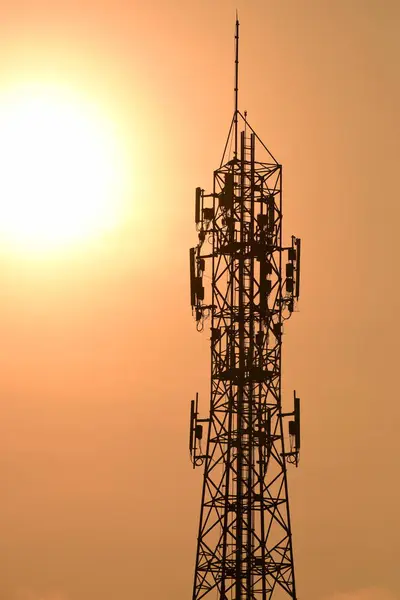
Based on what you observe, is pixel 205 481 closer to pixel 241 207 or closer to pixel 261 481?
pixel 261 481

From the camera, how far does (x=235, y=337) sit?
105875mm

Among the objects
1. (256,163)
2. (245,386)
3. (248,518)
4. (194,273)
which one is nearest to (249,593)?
(248,518)

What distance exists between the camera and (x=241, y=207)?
106 meters

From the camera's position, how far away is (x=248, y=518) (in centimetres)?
10306

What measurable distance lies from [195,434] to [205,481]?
3.51 metres

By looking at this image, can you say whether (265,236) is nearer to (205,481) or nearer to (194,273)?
(194,273)

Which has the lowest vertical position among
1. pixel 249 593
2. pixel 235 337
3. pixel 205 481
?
pixel 249 593

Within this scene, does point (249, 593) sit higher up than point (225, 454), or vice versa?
point (225, 454)

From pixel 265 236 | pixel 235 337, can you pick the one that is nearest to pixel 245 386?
pixel 235 337

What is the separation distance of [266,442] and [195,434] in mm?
4801

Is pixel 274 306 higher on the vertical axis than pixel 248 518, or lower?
higher

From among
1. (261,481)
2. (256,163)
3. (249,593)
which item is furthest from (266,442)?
(256,163)

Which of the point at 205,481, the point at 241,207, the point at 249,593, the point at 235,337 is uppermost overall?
the point at 241,207

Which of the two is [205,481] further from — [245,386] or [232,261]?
[232,261]
